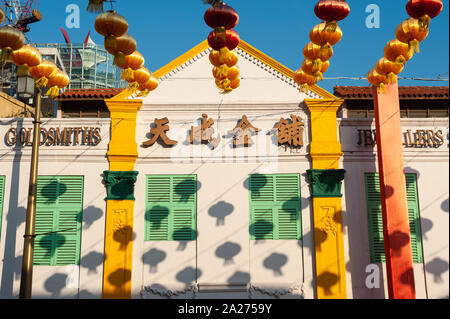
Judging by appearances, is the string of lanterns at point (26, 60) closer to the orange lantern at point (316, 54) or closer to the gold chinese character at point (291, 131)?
the orange lantern at point (316, 54)

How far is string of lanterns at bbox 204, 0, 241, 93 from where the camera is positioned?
19.3 feet

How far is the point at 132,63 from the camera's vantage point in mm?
6938

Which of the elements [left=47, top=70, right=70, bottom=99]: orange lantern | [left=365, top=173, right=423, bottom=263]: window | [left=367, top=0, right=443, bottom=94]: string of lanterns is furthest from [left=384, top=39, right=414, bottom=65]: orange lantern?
[left=47, top=70, right=70, bottom=99]: orange lantern

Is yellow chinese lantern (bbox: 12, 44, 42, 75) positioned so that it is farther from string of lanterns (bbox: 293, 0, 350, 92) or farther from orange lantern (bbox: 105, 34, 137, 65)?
string of lanterns (bbox: 293, 0, 350, 92)

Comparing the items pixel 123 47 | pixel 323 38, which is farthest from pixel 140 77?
pixel 323 38

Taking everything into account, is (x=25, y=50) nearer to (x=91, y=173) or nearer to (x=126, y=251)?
(x=91, y=173)

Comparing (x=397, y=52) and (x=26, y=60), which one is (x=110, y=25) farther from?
(x=397, y=52)

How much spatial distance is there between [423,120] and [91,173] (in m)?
9.11

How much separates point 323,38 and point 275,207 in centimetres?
572

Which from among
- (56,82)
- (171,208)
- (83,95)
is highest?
(83,95)

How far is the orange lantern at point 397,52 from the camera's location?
6893 millimetres

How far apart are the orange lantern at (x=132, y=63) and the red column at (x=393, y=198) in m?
6.60
